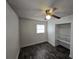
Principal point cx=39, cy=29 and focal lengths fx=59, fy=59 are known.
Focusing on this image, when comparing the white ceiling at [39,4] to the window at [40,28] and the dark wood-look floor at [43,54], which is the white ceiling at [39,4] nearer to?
the dark wood-look floor at [43,54]

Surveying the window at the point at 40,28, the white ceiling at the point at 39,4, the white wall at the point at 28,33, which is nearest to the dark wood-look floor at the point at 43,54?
the white wall at the point at 28,33

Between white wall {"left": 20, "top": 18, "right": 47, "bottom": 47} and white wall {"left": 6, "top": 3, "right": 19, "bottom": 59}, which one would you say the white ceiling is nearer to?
white wall {"left": 6, "top": 3, "right": 19, "bottom": 59}

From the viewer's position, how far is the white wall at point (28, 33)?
4690 mm

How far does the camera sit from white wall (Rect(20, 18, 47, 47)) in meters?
4.69

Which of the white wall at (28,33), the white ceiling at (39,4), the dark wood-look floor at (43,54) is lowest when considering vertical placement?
the dark wood-look floor at (43,54)

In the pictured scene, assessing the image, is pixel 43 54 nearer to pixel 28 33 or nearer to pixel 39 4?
pixel 28 33

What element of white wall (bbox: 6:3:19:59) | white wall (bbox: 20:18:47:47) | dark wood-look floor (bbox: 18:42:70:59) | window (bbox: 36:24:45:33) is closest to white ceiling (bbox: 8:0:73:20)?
white wall (bbox: 6:3:19:59)

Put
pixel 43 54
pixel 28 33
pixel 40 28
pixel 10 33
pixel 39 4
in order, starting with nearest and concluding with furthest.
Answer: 1. pixel 10 33
2. pixel 39 4
3. pixel 43 54
4. pixel 28 33
5. pixel 40 28

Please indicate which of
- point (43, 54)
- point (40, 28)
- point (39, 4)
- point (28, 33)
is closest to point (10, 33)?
point (39, 4)

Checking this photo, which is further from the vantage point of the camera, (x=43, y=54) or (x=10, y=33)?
(x=43, y=54)

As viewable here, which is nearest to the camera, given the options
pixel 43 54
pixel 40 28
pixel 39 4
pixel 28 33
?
pixel 39 4

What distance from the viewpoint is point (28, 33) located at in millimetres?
5129
